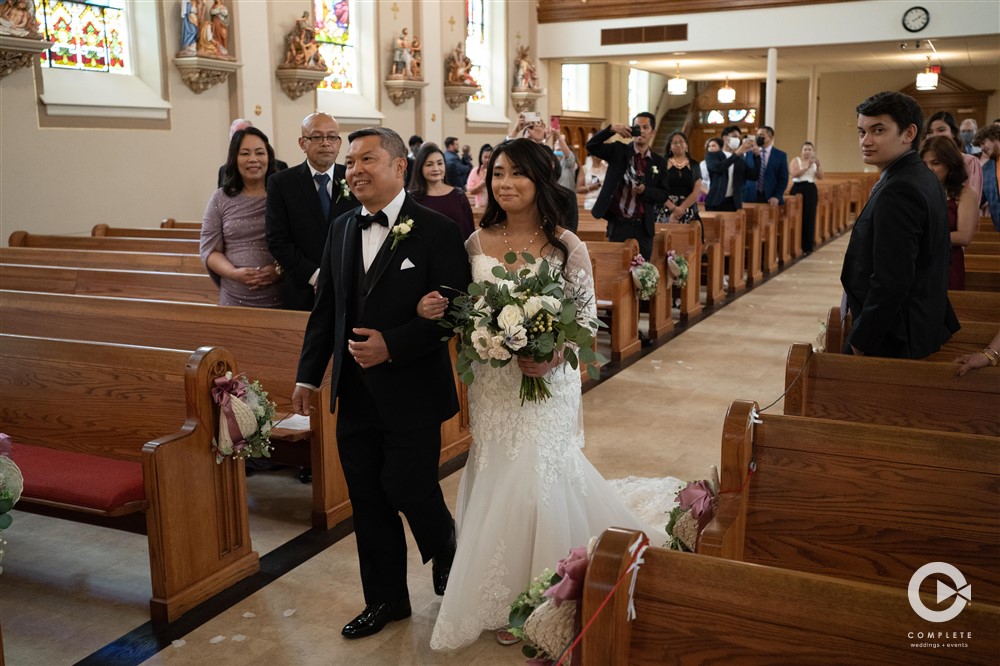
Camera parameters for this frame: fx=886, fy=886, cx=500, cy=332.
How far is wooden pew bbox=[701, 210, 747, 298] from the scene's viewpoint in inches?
370

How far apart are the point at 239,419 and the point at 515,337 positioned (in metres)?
1.29

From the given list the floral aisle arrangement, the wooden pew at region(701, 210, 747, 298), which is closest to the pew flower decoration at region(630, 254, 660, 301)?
the wooden pew at region(701, 210, 747, 298)

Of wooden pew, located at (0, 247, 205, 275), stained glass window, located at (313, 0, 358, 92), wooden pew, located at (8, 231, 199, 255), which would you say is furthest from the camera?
stained glass window, located at (313, 0, 358, 92)

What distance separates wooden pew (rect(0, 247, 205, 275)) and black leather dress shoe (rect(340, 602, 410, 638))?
3552 millimetres

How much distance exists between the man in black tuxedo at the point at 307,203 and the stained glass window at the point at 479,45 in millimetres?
13013

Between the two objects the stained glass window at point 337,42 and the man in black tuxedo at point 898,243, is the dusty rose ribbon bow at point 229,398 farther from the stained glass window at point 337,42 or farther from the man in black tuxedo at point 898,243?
the stained glass window at point 337,42

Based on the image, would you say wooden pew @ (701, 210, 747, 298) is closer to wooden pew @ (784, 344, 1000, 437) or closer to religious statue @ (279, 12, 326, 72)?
religious statue @ (279, 12, 326, 72)

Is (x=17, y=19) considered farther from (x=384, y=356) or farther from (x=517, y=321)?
(x=517, y=321)

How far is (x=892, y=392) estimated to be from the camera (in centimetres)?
299

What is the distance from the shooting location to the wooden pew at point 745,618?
1.41 meters

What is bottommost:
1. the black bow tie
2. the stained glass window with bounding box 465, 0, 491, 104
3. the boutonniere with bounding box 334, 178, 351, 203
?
the black bow tie

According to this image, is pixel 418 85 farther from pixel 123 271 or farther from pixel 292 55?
pixel 123 271

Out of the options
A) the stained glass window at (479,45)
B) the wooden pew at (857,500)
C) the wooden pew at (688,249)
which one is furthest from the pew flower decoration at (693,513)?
the stained glass window at (479,45)

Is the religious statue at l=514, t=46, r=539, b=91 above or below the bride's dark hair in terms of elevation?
above
